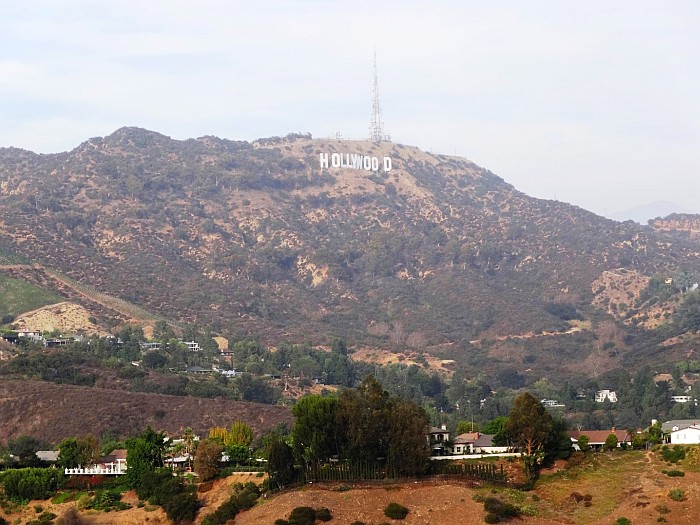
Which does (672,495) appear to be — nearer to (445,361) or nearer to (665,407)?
(665,407)

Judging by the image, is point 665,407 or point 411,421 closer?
point 411,421

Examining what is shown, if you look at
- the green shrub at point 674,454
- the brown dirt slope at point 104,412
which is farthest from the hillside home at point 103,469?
the green shrub at point 674,454

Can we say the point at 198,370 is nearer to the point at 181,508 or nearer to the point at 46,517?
the point at 46,517

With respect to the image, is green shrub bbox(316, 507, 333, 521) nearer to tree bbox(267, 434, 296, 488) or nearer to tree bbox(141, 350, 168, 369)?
tree bbox(267, 434, 296, 488)

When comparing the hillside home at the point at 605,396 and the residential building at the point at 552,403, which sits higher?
the hillside home at the point at 605,396

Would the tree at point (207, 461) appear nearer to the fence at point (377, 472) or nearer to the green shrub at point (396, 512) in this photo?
the fence at point (377, 472)

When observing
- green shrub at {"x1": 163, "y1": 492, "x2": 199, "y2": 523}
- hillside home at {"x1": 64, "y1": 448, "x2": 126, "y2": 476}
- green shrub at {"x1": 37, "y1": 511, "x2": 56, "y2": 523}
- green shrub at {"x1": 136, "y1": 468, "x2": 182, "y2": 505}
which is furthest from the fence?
hillside home at {"x1": 64, "y1": 448, "x2": 126, "y2": 476}

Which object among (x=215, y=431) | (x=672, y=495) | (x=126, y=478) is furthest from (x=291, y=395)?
(x=672, y=495)
